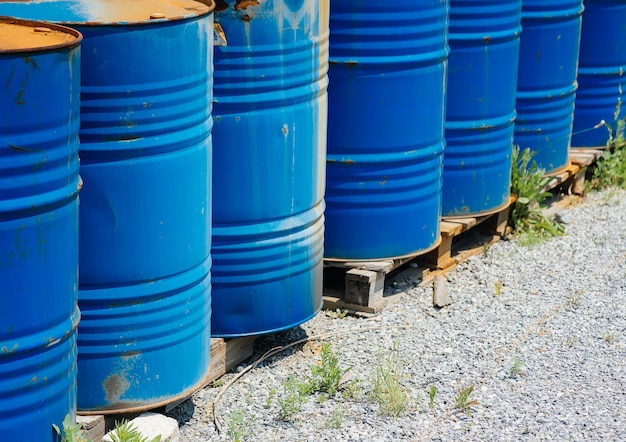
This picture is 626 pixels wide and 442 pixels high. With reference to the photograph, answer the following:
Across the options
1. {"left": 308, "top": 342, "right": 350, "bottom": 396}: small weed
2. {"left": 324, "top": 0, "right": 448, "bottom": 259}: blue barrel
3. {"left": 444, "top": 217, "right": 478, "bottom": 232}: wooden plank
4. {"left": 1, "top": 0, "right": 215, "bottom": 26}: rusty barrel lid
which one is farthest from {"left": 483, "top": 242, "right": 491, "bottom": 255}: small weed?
{"left": 1, "top": 0, "right": 215, "bottom": 26}: rusty barrel lid

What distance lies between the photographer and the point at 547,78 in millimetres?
6430

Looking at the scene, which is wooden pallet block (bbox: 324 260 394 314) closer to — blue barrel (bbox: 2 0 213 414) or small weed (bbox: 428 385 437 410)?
small weed (bbox: 428 385 437 410)

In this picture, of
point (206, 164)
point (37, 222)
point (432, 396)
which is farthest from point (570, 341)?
point (37, 222)

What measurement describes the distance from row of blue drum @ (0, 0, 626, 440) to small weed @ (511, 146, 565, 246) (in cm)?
33

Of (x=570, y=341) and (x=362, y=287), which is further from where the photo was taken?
(x=362, y=287)

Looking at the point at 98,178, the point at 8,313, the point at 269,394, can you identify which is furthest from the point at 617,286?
the point at 8,313

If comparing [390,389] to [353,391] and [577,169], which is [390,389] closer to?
[353,391]

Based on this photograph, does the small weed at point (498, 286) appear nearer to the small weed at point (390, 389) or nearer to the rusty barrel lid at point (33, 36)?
the small weed at point (390, 389)

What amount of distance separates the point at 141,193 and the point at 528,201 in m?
3.36

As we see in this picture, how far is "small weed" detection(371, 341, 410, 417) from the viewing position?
4160 mm

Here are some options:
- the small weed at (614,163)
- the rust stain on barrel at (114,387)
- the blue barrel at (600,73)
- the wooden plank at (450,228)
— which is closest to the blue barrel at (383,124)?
the wooden plank at (450,228)

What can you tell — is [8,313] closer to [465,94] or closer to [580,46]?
[465,94]

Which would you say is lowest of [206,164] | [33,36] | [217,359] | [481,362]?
[481,362]

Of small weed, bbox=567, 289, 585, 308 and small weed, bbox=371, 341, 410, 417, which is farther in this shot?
small weed, bbox=567, 289, 585, 308
